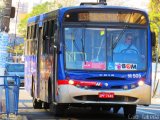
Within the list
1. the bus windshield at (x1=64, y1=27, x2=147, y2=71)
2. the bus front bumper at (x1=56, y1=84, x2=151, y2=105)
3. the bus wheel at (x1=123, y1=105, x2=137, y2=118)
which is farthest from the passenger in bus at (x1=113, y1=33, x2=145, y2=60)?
the bus wheel at (x1=123, y1=105, x2=137, y2=118)

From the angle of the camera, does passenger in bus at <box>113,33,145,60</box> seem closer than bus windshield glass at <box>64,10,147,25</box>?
Yes

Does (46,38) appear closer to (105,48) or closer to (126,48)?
(105,48)

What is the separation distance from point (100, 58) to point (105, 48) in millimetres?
319

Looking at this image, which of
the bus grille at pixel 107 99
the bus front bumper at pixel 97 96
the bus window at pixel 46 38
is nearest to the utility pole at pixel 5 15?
the bus window at pixel 46 38

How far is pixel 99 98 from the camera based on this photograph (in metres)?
15.8

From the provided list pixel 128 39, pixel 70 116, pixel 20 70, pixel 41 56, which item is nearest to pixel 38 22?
pixel 41 56

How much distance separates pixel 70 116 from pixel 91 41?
132 inches

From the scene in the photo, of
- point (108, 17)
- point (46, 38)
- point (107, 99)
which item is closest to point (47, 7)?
point (46, 38)

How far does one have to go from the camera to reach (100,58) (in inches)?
629

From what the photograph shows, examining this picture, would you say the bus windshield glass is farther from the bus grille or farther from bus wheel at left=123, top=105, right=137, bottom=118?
bus wheel at left=123, top=105, right=137, bottom=118

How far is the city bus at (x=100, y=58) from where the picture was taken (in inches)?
622

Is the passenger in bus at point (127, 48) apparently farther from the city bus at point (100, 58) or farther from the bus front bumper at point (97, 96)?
the bus front bumper at point (97, 96)

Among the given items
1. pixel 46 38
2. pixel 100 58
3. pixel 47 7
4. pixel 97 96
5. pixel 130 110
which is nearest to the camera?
pixel 97 96

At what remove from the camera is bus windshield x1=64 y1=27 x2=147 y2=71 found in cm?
1595
